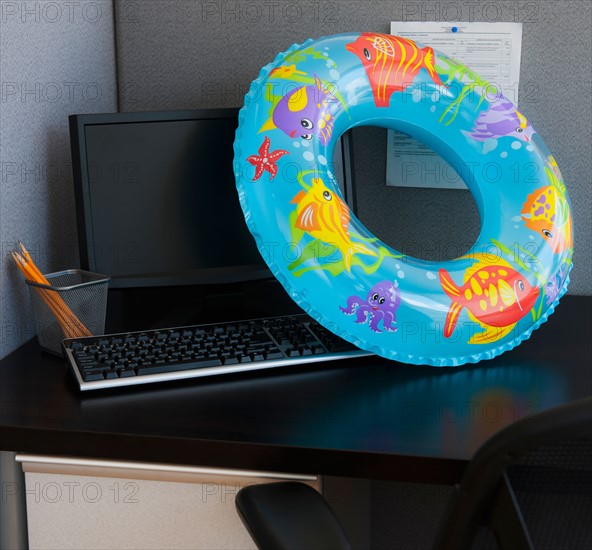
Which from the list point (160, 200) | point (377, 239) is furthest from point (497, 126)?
point (160, 200)

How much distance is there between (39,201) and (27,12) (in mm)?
263

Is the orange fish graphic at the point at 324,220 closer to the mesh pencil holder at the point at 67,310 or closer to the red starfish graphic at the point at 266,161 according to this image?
the red starfish graphic at the point at 266,161

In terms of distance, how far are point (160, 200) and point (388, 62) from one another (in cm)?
39

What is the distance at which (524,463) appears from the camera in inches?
20.4

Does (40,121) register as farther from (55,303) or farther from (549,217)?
(549,217)

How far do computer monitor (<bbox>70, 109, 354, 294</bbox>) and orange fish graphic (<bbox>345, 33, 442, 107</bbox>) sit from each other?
18cm

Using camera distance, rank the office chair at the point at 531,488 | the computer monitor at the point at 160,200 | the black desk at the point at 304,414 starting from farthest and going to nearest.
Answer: the computer monitor at the point at 160,200 < the black desk at the point at 304,414 < the office chair at the point at 531,488

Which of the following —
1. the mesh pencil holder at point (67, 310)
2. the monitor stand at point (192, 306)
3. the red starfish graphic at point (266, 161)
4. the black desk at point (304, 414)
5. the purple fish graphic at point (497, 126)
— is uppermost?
the purple fish graphic at point (497, 126)

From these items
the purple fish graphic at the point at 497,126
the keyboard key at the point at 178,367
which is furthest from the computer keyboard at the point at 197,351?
the purple fish graphic at the point at 497,126

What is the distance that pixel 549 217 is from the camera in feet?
3.56

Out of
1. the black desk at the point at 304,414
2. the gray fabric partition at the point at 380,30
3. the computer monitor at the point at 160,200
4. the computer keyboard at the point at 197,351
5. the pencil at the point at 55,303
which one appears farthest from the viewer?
the gray fabric partition at the point at 380,30

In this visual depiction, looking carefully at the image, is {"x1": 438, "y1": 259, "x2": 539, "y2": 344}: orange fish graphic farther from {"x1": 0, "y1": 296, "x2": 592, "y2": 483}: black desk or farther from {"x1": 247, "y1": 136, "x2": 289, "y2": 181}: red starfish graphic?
{"x1": 247, "y1": 136, "x2": 289, "y2": 181}: red starfish graphic

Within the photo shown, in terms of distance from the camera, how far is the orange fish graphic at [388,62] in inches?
43.7

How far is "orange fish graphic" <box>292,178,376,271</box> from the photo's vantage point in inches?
39.4
